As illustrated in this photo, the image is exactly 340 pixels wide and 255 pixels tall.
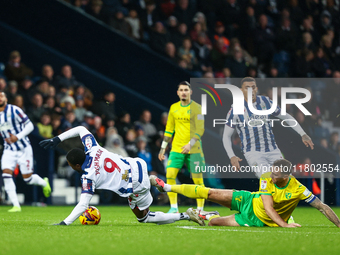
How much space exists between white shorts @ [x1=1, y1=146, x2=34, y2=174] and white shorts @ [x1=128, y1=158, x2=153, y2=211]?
4.29 m

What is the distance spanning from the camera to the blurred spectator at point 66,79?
42.0 ft

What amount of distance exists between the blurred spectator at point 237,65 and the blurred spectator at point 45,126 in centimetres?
566

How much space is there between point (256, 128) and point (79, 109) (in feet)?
17.9

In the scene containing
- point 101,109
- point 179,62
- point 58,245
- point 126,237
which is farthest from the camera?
point 179,62

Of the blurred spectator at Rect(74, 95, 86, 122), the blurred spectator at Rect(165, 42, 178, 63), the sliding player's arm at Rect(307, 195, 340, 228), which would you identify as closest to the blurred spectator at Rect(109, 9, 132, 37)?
the blurred spectator at Rect(165, 42, 178, 63)

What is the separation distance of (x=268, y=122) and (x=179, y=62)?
6.91m

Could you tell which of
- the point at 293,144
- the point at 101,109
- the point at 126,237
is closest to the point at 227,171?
the point at 293,144

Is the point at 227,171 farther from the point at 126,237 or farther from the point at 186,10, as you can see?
the point at 126,237

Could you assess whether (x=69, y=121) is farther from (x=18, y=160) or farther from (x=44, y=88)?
(x=18, y=160)

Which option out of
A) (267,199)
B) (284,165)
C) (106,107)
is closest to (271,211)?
(267,199)

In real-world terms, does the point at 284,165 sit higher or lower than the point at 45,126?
lower

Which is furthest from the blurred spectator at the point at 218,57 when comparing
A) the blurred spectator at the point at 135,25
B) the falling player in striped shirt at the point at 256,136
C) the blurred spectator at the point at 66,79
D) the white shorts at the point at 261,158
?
the white shorts at the point at 261,158

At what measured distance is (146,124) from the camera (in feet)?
43.7

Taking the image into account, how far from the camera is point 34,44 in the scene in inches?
540
